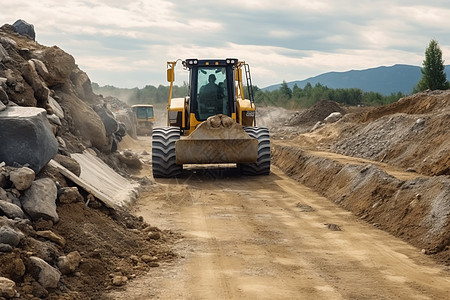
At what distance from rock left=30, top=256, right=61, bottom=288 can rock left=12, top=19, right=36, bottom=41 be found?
12.1m

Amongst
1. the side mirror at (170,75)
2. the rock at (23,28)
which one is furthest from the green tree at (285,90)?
the side mirror at (170,75)

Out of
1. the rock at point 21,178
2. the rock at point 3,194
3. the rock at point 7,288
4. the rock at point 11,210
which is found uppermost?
the rock at point 21,178

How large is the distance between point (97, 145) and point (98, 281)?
8.63 m

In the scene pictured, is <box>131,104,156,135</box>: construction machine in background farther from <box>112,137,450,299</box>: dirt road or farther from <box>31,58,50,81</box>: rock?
<box>112,137,450,299</box>: dirt road

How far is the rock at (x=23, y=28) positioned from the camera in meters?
16.2

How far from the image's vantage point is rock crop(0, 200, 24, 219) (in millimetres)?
6164

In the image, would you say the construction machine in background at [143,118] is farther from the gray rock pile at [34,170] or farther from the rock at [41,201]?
the rock at [41,201]

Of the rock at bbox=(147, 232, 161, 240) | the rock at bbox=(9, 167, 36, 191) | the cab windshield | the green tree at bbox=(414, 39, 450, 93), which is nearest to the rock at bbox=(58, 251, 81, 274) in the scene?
the rock at bbox=(9, 167, 36, 191)

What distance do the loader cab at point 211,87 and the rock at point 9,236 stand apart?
9.53m

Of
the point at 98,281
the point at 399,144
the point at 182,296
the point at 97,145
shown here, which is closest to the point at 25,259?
the point at 98,281

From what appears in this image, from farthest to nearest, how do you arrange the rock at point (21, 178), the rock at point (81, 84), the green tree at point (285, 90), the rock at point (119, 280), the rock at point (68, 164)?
1. the green tree at point (285, 90)
2. the rock at point (81, 84)
3. the rock at point (68, 164)
4. the rock at point (21, 178)
5. the rock at point (119, 280)

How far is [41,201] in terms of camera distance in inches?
264

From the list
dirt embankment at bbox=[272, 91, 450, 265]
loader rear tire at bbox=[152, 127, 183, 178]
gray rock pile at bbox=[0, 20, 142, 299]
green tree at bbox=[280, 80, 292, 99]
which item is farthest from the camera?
green tree at bbox=[280, 80, 292, 99]

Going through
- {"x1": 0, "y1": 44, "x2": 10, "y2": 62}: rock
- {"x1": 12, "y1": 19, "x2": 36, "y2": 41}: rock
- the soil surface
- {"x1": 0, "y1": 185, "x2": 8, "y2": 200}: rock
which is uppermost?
{"x1": 12, "y1": 19, "x2": 36, "y2": 41}: rock
